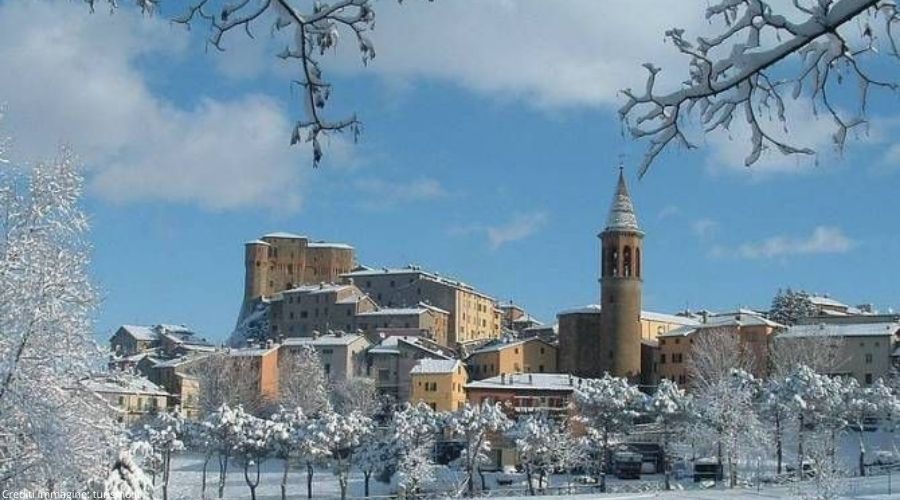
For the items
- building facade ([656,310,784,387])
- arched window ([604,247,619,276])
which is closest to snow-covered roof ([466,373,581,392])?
building facade ([656,310,784,387])

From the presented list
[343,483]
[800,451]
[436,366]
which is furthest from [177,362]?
[800,451]

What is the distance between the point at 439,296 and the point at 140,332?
84.7 feet

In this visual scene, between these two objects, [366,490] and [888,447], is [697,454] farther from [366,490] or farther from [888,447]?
[366,490]

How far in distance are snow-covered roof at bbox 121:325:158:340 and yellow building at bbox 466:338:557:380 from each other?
1307 inches

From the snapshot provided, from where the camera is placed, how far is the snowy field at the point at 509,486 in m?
40.5

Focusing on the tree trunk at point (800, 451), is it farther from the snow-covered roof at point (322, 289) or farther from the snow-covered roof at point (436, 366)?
the snow-covered roof at point (322, 289)

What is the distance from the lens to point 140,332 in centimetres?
9969

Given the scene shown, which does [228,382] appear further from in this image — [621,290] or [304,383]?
[621,290]

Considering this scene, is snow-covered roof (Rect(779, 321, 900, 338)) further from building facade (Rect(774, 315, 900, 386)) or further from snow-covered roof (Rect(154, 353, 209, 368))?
snow-covered roof (Rect(154, 353, 209, 368))

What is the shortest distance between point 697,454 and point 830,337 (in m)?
20.0

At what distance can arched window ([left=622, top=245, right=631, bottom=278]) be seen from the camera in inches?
3095

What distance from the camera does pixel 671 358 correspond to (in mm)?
77000

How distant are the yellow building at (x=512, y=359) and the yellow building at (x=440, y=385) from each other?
574 cm

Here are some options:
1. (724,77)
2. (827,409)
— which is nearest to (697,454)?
(827,409)
